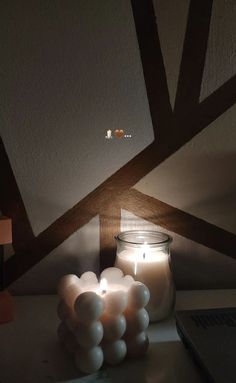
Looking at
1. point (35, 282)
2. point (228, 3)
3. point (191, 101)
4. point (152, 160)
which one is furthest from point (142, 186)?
point (228, 3)

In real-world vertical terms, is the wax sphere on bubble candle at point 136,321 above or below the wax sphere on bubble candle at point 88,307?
A: below

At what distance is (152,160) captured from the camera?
85 cm

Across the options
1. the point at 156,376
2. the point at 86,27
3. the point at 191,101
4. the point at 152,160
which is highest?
the point at 86,27

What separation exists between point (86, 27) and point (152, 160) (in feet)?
1.05

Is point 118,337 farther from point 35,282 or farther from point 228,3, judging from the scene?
point 228,3

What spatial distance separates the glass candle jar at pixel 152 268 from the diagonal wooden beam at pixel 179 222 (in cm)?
9

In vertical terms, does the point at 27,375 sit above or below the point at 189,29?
below

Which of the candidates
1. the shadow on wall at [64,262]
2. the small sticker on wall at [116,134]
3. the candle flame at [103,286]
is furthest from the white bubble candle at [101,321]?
the small sticker on wall at [116,134]

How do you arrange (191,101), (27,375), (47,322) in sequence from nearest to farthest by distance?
(27,375), (47,322), (191,101)

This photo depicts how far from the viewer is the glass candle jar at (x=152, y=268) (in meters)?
0.73

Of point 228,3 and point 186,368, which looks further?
point 228,3

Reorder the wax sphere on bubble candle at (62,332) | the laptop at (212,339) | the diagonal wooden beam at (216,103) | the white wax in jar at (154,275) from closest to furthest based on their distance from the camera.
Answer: the laptop at (212,339)
the wax sphere on bubble candle at (62,332)
the white wax in jar at (154,275)
the diagonal wooden beam at (216,103)

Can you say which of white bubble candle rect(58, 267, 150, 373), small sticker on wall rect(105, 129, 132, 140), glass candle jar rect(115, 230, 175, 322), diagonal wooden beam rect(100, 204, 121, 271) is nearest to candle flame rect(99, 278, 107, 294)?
white bubble candle rect(58, 267, 150, 373)

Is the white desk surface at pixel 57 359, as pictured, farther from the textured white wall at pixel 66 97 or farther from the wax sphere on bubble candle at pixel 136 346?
the textured white wall at pixel 66 97
